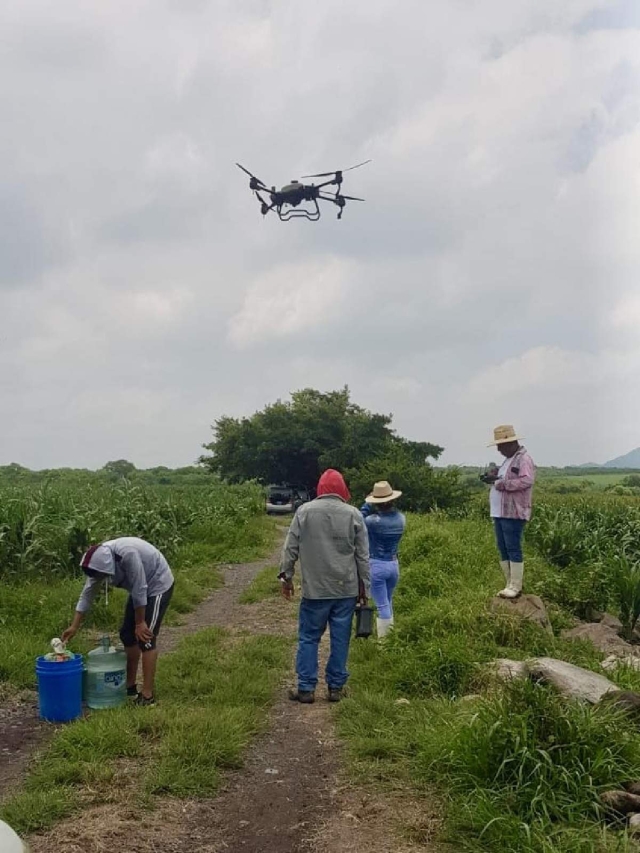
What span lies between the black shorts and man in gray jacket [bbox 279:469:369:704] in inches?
42.3

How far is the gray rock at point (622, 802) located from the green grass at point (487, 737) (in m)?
0.06

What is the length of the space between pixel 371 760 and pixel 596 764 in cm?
146

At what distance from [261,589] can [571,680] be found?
7038 mm

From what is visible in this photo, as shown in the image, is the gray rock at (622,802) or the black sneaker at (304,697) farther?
the black sneaker at (304,697)

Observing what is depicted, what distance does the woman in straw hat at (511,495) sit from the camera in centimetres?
791

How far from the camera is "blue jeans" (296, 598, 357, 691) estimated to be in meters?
6.48

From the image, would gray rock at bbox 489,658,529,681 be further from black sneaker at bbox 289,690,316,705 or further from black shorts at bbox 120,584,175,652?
black shorts at bbox 120,584,175,652

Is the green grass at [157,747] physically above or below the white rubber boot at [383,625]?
below

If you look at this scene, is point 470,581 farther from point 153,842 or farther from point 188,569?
point 153,842

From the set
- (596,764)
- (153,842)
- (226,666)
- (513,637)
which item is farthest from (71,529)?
(596,764)

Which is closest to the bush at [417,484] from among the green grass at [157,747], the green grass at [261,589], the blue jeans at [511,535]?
the green grass at [261,589]

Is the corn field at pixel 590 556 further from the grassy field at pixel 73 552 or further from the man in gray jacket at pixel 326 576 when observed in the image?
the grassy field at pixel 73 552

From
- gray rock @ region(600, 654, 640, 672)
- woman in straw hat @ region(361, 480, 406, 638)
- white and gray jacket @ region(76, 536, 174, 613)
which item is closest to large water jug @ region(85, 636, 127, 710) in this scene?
white and gray jacket @ region(76, 536, 174, 613)

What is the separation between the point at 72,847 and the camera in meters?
3.77
